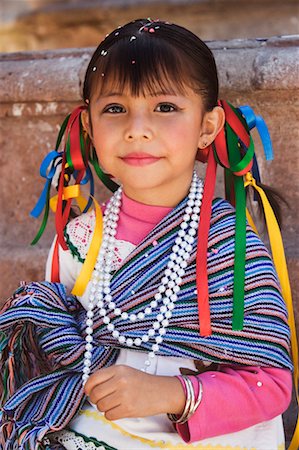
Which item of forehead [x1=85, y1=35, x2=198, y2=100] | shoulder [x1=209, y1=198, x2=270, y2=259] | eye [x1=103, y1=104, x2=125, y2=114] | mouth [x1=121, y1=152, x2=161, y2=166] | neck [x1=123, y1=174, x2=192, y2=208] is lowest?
shoulder [x1=209, y1=198, x2=270, y2=259]

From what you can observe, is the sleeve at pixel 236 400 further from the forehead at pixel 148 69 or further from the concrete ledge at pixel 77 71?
the concrete ledge at pixel 77 71

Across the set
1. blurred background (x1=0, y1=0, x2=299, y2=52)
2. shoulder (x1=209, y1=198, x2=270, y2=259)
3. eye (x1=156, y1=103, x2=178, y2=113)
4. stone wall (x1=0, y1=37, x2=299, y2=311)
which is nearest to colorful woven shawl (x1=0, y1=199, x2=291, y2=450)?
shoulder (x1=209, y1=198, x2=270, y2=259)

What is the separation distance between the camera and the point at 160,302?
1739mm

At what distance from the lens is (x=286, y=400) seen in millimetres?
1684

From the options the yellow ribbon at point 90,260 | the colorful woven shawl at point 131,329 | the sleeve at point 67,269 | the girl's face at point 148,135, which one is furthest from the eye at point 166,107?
the sleeve at point 67,269

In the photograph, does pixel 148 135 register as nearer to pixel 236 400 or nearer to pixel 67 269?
pixel 67 269

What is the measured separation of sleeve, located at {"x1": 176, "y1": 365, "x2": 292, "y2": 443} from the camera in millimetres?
1613

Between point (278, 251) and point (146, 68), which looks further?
point (278, 251)

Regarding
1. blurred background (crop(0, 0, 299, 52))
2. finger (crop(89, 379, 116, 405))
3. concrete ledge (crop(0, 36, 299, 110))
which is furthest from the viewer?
blurred background (crop(0, 0, 299, 52))

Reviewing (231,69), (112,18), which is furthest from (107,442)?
(112,18)

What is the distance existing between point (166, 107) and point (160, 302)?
0.43m

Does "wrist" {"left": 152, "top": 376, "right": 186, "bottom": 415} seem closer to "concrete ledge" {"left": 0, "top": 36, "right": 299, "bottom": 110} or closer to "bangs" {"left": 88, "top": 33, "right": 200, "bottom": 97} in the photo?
"bangs" {"left": 88, "top": 33, "right": 200, "bottom": 97}

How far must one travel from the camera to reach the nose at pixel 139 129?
5.60ft

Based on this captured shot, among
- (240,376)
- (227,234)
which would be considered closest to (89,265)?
(227,234)
